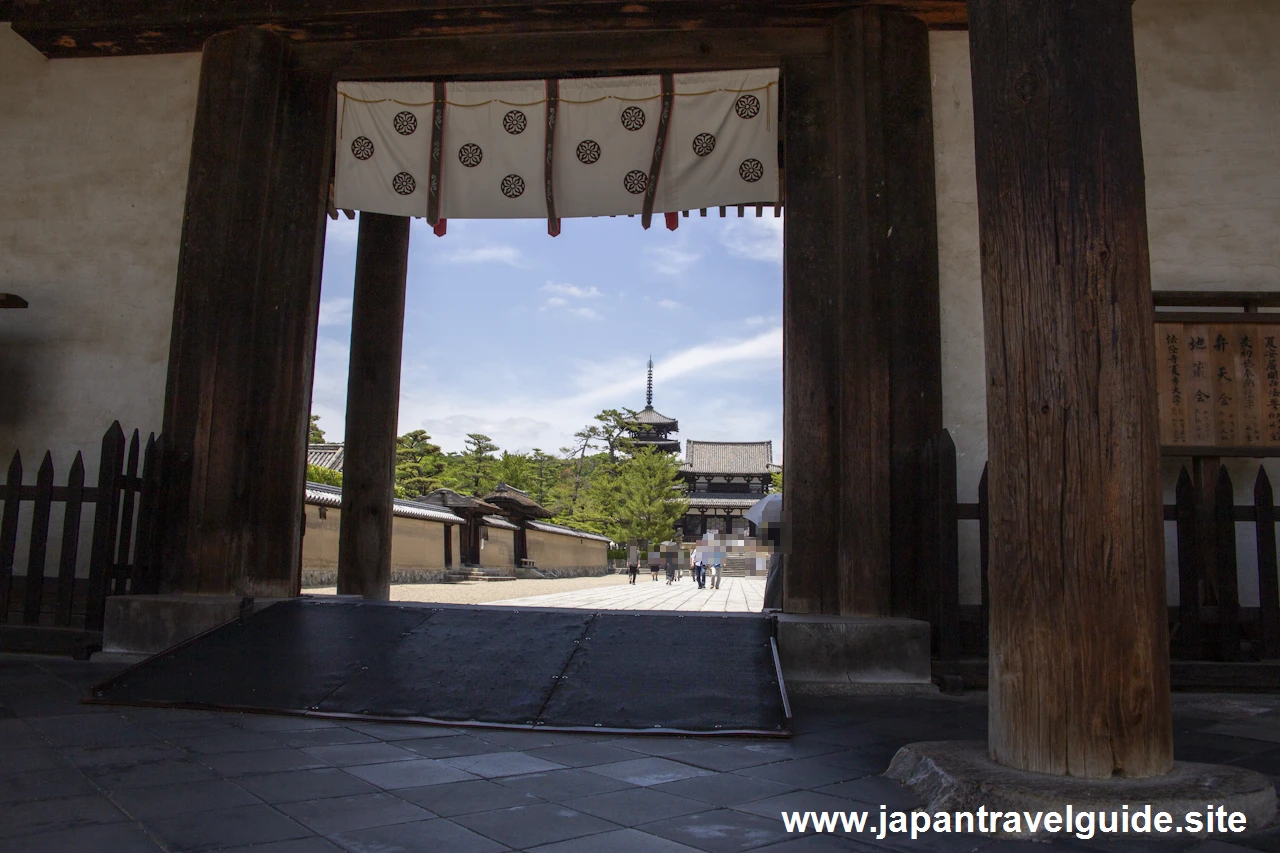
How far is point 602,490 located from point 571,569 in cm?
884

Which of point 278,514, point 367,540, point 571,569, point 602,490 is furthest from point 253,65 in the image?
point 602,490

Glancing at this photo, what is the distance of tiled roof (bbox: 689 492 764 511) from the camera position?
50.2 metres

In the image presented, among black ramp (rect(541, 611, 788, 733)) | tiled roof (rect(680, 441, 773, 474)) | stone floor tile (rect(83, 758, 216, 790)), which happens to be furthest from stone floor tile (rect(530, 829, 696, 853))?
tiled roof (rect(680, 441, 773, 474))

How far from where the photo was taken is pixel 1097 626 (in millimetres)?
2285

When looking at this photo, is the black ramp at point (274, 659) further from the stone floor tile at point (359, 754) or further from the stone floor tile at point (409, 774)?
the stone floor tile at point (409, 774)

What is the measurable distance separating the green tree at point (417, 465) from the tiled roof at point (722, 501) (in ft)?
55.1

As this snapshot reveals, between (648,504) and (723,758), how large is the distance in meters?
40.8

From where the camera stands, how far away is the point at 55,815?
2.05 m

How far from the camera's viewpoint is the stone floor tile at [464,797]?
2184 millimetres

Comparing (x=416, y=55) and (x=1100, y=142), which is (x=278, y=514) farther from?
(x=1100, y=142)

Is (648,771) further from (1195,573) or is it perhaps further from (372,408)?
(372,408)

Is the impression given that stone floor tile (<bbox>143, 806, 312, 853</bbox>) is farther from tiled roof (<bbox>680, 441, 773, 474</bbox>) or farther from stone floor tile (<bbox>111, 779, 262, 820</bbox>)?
tiled roof (<bbox>680, 441, 773, 474</bbox>)

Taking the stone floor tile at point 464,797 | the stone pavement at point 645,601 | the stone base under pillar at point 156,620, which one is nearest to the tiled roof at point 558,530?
the stone pavement at point 645,601

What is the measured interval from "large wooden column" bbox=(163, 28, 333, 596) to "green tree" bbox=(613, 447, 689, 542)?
3818 centimetres
